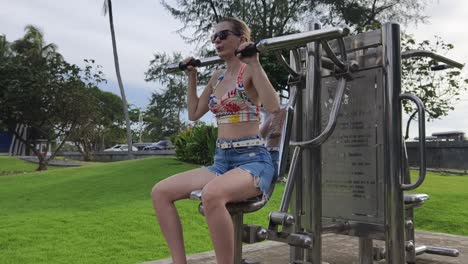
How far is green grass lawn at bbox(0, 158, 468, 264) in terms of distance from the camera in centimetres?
413

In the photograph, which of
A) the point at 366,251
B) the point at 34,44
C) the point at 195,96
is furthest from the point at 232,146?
the point at 34,44

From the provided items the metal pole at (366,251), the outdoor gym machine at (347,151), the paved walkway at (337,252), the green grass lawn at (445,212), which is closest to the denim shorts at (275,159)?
the outdoor gym machine at (347,151)

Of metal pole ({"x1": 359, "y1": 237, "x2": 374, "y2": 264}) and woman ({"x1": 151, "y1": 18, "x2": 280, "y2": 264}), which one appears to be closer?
woman ({"x1": 151, "y1": 18, "x2": 280, "y2": 264})

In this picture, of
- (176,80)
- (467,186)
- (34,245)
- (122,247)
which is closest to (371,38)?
(122,247)

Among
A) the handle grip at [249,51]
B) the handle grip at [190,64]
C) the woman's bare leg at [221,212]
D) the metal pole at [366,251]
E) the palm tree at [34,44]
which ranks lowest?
the metal pole at [366,251]

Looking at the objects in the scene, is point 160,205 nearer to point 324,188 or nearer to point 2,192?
point 324,188

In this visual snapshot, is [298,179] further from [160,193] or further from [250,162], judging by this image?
[160,193]

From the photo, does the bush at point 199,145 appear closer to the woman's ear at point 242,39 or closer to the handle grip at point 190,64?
the handle grip at point 190,64

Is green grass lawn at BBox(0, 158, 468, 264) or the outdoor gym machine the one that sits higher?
the outdoor gym machine

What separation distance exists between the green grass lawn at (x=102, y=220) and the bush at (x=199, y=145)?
172cm

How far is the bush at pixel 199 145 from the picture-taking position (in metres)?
10.1

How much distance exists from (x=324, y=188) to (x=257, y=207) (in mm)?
1078

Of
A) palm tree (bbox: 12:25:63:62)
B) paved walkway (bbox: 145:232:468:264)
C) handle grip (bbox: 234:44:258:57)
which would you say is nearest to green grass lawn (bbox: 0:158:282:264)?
paved walkway (bbox: 145:232:468:264)

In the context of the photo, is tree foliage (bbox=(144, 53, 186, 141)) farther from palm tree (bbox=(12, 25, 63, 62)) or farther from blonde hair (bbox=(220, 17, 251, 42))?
blonde hair (bbox=(220, 17, 251, 42))
